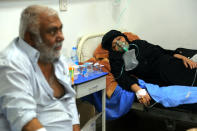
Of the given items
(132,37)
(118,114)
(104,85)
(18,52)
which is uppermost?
(18,52)

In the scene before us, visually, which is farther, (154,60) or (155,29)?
(155,29)

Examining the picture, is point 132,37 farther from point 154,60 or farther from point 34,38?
point 34,38

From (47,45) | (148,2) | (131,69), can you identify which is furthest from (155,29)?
(47,45)

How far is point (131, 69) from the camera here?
108 inches

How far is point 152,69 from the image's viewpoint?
2.83 m

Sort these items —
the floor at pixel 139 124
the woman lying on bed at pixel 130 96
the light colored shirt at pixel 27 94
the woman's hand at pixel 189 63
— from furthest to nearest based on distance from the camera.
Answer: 1. the floor at pixel 139 124
2. the woman's hand at pixel 189 63
3. the woman lying on bed at pixel 130 96
4. the light colored shirt at pixel 27 94

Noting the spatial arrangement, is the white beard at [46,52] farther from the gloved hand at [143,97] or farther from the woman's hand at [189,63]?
the woman's hand at [189,63]

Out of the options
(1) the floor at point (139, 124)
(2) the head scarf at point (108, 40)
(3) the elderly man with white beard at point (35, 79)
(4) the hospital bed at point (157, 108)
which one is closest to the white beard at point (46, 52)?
(3) the elderly man with white beard at point (35, 79)

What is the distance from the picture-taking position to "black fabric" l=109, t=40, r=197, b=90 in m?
2.58

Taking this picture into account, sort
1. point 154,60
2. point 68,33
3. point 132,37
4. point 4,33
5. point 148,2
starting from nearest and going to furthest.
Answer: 1. point 4,33
2. point 68,33
3. point 154,60
4. point 132,37
5. point 148,2

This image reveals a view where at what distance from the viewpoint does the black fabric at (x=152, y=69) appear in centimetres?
258

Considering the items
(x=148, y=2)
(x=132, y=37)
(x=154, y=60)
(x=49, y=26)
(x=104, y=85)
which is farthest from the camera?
(x=148, y=2)

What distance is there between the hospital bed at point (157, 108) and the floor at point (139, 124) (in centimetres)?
20

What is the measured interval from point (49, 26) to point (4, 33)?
88 centimetres
